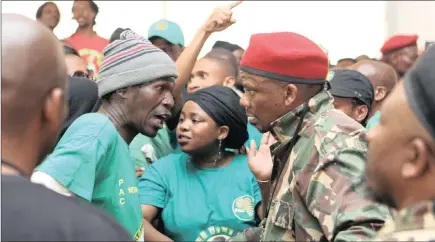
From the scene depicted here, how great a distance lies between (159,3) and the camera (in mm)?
8094

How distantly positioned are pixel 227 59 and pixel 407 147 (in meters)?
3.84

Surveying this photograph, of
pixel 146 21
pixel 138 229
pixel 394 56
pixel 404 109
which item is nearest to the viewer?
pixel 404 109

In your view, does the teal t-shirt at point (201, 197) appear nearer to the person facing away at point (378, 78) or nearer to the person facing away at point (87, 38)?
the person facing away at point (378, 78)

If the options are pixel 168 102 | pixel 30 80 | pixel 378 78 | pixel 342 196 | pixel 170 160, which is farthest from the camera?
pixel 378 78

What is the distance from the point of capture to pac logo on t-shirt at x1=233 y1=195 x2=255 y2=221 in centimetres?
354

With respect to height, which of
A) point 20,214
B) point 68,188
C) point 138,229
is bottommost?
point 138,229

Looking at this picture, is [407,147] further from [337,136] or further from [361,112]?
[361,112]

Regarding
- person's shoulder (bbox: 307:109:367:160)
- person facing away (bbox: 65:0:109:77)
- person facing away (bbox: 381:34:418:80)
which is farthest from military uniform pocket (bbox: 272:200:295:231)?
A: person facing away (bbox: 381:34:418:80)

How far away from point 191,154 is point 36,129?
2246mm

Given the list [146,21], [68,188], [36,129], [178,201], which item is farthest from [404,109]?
[146,21]

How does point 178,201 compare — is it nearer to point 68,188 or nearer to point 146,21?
point 68,188

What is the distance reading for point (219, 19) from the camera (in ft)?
13.5

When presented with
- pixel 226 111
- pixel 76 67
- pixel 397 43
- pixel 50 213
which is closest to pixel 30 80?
pixel 50 213

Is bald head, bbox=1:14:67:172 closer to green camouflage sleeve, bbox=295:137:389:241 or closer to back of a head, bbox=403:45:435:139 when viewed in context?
back of a head, bbox=403:45:435:139
